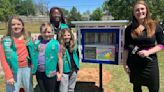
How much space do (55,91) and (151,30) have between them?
1808 mm

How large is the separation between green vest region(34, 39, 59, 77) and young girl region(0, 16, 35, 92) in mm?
146

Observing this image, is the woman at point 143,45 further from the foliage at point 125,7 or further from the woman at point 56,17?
the foliage at point 125,7

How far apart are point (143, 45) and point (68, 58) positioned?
1224 mm

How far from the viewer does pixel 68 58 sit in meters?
4.68

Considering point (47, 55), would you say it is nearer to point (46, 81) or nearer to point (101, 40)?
point (46, 81)

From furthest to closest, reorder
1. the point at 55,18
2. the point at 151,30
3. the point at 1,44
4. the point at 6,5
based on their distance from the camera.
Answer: the point at 6,5, the point at 55,18, the point at 1,44, the point at 151,30

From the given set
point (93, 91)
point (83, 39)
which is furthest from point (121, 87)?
point (83, 39)

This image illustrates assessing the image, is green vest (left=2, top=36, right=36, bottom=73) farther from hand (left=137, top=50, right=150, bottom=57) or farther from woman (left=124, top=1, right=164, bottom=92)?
hand (left=137, top=50, right=150, bottom=57)

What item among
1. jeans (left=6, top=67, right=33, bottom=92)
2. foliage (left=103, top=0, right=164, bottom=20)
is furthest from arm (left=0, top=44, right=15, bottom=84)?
foliage (left=103, top=0, right=164, bottom=20)

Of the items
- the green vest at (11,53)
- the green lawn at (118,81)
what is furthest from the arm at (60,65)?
the green lawn at (118,81)

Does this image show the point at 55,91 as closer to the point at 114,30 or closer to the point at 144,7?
the point at 114,30

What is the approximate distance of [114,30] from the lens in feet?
17.1

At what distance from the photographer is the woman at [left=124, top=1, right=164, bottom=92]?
3.90 metres

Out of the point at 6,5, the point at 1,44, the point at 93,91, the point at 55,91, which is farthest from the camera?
the point at 6,5
